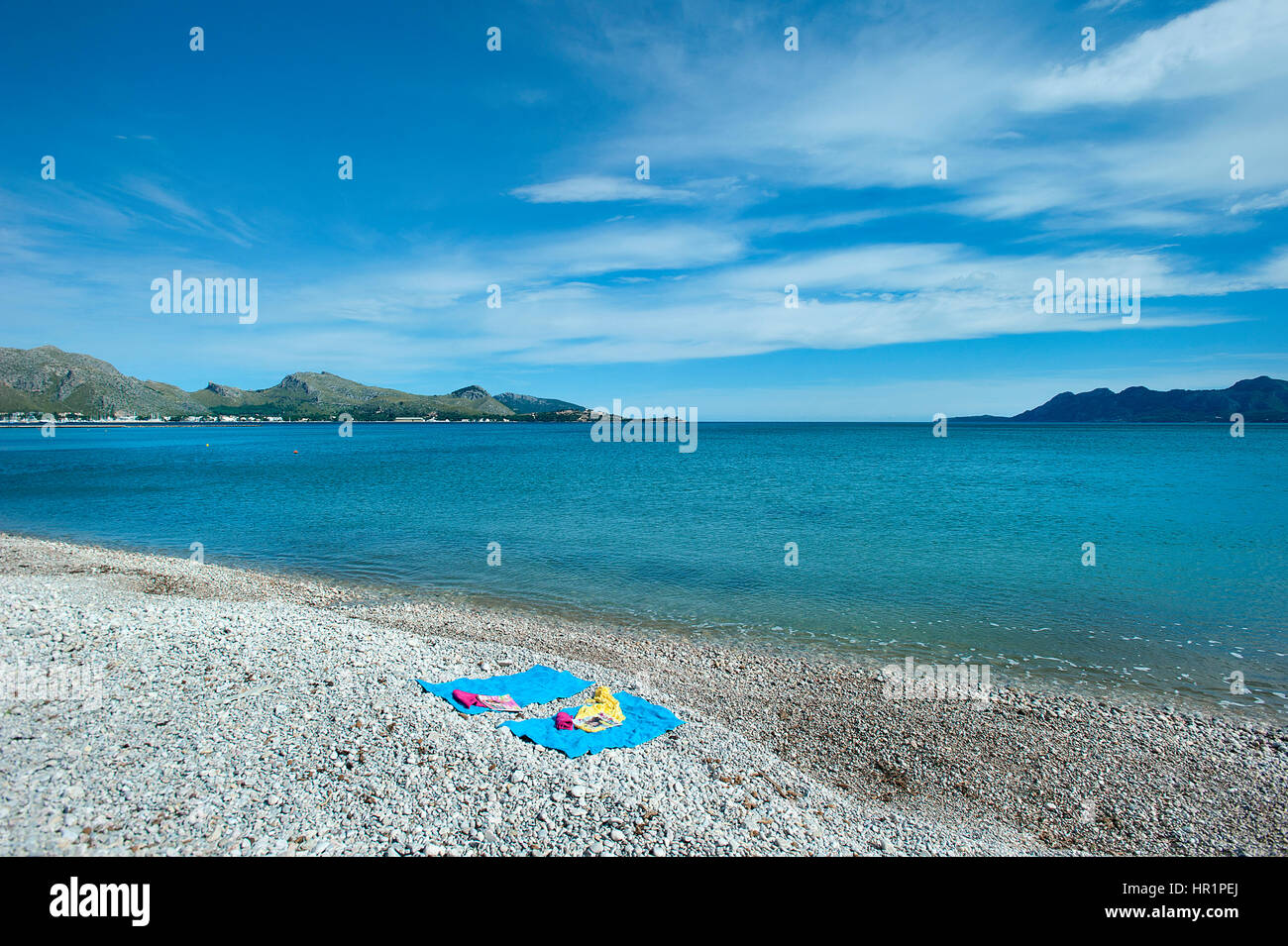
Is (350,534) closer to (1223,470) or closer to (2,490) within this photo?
(2,490)

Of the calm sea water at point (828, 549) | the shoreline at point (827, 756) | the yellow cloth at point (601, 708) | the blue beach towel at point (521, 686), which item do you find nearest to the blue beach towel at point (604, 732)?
the yellow cloth at point (601, 708)

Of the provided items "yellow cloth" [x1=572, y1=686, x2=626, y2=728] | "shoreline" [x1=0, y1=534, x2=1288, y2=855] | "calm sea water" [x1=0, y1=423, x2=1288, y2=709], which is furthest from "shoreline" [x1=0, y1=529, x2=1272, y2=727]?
"yellow cloth" [x1=572, y1=686, x2=626, y2=728]

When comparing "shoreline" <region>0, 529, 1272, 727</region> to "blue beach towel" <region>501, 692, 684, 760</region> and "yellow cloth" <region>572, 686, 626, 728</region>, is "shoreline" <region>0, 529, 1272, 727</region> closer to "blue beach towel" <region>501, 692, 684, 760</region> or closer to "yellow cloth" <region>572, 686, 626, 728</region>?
"yellow cloth" <region>572, 686, 626, 728</region>

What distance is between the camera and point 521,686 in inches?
492

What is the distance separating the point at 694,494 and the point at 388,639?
3591 centimetres

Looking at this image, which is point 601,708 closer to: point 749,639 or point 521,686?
point 521,686

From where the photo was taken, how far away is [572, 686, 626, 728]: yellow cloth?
11.1m

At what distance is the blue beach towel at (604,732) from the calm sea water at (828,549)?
21.9 ft

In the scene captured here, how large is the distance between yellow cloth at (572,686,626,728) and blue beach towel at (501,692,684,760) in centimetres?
16

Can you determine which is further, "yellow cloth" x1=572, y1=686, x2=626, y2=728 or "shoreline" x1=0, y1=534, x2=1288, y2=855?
"yellow cloth" x1=572, y1=686, x2=626, y2=728

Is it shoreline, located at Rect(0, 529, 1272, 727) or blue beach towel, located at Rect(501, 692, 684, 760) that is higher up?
blue beach towel, located at Rect(501, 692, 684, 760)

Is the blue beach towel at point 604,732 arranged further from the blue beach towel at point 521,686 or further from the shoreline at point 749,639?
the shoreline at point 749,639

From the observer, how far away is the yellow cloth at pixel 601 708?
1106cm

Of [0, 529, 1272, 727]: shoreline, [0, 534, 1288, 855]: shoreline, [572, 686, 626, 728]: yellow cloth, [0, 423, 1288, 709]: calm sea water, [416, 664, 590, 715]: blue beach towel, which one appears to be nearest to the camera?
[0, 534, 1288, 855]: shoreline
